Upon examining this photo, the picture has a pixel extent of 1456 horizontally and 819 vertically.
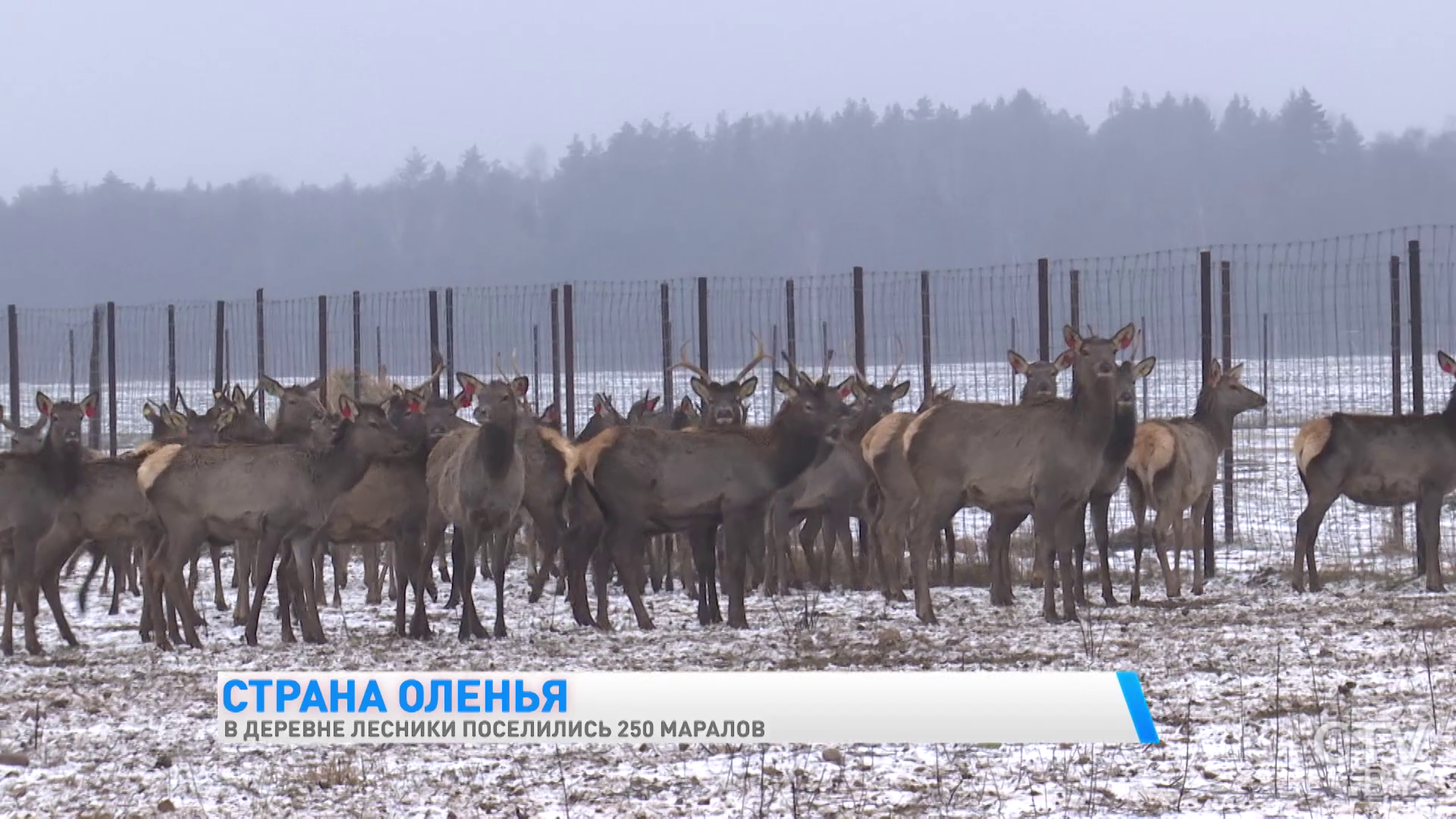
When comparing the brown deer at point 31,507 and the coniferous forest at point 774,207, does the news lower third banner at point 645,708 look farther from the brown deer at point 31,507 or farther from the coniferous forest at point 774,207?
the coniferous forest at point 774,207

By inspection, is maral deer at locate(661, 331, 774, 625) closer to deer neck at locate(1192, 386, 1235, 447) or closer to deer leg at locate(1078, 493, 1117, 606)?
deer leg at locate(1078, 493, 1117, 606)

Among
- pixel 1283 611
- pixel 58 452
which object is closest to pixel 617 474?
pixel 58 452

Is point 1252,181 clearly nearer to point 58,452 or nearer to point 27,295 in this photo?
point 27,295

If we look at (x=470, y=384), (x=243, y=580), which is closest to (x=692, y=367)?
(x=470, y=384)

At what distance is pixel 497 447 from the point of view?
13.0 m

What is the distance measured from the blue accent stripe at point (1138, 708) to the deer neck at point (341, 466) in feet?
21.0

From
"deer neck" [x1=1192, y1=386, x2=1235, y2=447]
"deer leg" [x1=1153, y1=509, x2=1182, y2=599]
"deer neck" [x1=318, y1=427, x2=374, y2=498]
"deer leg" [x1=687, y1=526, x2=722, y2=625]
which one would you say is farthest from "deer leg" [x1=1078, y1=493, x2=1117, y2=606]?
"deer neck" [x1=318, y1=427, x2=374, y2=498]

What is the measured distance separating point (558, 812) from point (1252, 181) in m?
146

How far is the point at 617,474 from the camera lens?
13.6 metres

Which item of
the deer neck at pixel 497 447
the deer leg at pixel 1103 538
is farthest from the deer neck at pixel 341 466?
the deer leg at pixel 1103 538

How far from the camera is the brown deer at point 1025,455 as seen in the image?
13672 millimetres

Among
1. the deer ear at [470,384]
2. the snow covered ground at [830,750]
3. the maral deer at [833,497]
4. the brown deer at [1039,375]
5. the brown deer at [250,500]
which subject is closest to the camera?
the snow covered ground at [830,750]

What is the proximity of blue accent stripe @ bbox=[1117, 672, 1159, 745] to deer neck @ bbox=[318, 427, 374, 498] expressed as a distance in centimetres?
639

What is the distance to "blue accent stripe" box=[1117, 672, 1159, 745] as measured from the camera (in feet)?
26.7
